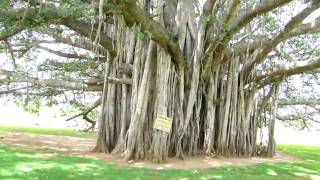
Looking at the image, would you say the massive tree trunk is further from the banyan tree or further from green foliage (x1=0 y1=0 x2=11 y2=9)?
green foliage (x1=0 y1=0 x2=11 y2=9)

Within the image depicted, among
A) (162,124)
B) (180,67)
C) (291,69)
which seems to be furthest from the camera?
(291,69)

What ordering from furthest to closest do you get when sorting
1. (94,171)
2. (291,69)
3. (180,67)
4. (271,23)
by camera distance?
(271,23) < (291,69) < (180,67) < (94,171)

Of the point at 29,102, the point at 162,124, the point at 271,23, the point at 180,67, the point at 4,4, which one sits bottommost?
the point at 162,124

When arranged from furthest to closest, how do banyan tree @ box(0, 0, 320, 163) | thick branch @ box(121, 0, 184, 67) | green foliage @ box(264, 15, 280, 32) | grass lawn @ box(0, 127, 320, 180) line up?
green foliage @ box(264, 15, 280, 32)
banyan tree @ box(0, 0, 320, 163)
thick branch @ box(121, 0, 184, 67)
grass lawn @ box(0, 127, 320, 180)

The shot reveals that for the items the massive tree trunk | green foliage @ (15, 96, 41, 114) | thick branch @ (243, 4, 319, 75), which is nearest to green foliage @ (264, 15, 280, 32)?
the massive tree trunk

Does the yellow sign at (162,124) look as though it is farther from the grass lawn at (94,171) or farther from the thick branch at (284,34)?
the thick branch at (284,34)

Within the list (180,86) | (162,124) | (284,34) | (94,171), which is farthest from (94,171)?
(284,34)

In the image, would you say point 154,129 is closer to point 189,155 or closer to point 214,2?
point 189,155

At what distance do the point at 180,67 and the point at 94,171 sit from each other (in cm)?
273

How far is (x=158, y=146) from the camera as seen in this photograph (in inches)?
291

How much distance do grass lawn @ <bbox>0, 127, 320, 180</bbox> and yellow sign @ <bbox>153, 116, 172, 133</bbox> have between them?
1.10 m

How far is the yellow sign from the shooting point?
7406 mm

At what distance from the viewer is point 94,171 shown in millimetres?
5926

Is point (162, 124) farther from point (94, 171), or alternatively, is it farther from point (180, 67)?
point (94, 171)
